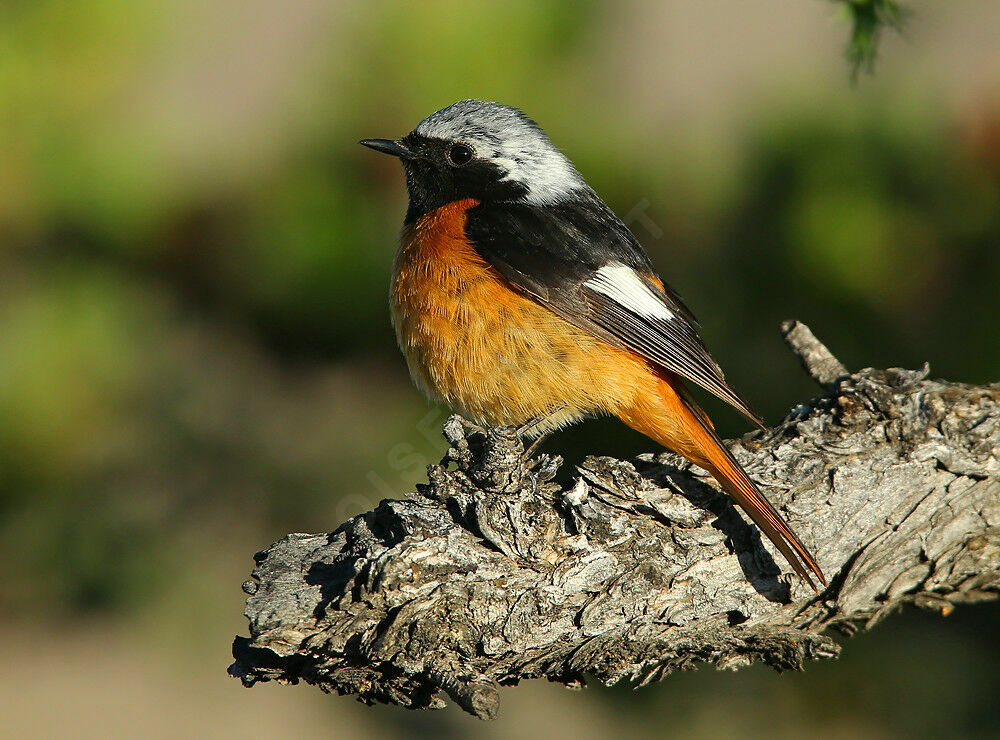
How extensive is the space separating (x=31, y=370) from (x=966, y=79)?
10.8 feet

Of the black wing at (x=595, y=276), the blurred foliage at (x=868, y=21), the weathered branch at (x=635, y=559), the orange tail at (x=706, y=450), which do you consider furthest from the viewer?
the black wing at (x=595, y=276)

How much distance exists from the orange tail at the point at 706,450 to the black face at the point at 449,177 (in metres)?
1.09

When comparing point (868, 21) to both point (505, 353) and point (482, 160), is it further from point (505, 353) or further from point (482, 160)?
point (482, 160)

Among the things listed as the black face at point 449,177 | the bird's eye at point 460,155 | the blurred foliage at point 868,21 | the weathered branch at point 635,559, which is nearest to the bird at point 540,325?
the black face at point 449,177

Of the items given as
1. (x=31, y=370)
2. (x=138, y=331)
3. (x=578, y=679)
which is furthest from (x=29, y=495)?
(x=578, y=679)

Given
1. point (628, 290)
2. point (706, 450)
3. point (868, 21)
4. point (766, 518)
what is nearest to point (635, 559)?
point (766, 518)

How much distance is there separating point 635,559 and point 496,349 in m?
1.01

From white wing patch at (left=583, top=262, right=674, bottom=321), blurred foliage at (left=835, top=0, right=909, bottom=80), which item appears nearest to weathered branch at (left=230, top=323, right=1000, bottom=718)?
white wing patch at (left=583, top=262, right=674, bottom=321)

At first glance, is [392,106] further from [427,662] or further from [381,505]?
[427,662]

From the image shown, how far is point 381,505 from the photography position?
2.44m

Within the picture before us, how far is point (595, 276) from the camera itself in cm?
332

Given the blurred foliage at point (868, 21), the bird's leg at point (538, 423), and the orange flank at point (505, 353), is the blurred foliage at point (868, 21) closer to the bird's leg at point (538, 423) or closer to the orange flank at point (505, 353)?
the orange flank at point (505, 353)

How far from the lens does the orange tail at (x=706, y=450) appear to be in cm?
256

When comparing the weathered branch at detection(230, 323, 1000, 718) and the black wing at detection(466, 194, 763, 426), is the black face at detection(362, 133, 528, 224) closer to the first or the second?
the black wing at detection(466, 194, 763, 426)
